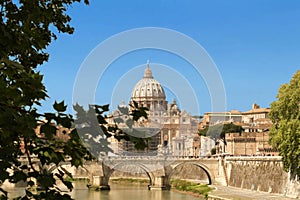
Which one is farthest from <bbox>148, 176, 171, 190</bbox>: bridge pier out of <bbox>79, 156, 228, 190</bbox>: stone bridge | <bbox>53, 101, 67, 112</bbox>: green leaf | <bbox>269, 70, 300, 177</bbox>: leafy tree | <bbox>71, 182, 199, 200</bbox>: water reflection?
<bbox>53, 101, 67, 112</bbox>: green leaf

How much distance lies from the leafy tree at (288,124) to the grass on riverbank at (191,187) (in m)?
5.20

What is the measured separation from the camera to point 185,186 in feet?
93.6

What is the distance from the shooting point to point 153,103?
52.2 metres

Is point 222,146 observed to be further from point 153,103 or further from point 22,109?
point 22,109

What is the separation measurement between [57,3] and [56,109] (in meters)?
1.76

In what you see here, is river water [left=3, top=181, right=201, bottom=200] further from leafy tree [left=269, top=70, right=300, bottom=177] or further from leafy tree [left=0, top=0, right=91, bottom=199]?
leafy tree [left=0, top=0, right=91, bottom=199]

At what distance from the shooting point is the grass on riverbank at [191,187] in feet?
82.1

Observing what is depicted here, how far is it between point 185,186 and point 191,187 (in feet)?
3.56

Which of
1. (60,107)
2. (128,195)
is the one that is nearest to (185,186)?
(128,195)

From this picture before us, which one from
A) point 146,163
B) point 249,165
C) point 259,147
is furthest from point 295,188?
point 259,147

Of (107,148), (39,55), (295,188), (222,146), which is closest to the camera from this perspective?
(107,148)

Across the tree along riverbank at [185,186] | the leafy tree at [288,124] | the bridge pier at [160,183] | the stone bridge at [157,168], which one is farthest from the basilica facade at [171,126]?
the leafy tree at [288,124]

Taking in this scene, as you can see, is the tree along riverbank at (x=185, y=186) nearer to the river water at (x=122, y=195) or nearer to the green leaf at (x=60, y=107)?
the river water at (x=122, y=195)

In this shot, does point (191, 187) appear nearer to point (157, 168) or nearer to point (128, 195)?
point (128, 195)
